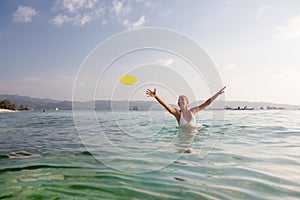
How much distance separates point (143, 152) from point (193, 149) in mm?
1319

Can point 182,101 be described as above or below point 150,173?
above

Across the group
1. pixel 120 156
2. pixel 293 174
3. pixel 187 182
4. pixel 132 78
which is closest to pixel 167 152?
pixel 120 156

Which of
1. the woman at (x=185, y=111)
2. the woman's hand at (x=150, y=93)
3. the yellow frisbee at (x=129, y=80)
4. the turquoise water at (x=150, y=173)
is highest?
the yellow frisbee at (x=129, y=80)

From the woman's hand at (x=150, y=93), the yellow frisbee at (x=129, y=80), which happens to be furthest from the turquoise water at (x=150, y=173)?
the yellow frisbee at (x=129, y=80)

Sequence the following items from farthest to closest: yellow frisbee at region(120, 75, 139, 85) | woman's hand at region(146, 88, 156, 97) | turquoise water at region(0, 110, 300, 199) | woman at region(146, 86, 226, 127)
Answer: woman at region(146, 86, 226, 127) < yellow frisbee at region(120, 75, 139, 85) < woman's hand at region(146, 88, 156, 97) < turquoise water at region(0, 110, 300, 199)

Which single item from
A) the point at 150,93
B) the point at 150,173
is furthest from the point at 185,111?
the point at 150,173

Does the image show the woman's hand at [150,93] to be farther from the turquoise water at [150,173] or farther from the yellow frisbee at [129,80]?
the turquoise water at [150,173]

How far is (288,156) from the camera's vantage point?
222 inches

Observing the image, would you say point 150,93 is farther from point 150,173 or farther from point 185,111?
point 150,173

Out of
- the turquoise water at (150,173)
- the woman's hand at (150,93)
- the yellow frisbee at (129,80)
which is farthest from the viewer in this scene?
the yellow frisbee at (129,80)

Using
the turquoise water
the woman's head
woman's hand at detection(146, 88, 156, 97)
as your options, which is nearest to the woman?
the woman's head

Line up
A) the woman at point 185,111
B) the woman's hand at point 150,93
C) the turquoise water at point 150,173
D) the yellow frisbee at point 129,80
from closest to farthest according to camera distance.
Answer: the turquoise water at point 150,173 < the woman's hand at point 150,93 < the yellow frisbee at point 129,80 < the woman at point 185,111

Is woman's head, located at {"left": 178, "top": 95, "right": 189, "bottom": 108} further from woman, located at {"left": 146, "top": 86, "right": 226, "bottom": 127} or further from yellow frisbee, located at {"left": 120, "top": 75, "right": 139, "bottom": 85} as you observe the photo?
yellow frisbee, located at {"left": 120, "top": 75, "right": 139, "bottom": 85}

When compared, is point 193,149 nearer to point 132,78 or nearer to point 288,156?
point 288,156
